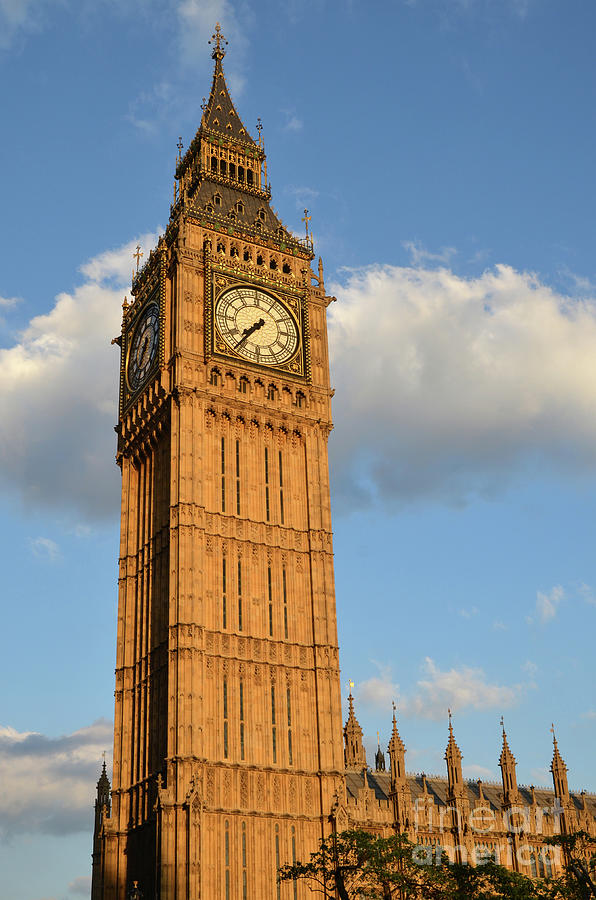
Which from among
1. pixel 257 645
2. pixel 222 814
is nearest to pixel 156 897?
pixel 222 814

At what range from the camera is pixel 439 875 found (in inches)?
2112

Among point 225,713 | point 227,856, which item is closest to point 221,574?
point 225,713

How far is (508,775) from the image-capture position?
84875 mm

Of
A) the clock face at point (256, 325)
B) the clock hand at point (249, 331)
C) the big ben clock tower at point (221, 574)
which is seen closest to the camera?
the big ben clock tower at point (221, 574)

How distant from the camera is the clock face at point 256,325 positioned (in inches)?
3221

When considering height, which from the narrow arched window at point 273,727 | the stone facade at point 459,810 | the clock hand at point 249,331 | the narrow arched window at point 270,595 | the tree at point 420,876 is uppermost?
the clock hand at point 249,331

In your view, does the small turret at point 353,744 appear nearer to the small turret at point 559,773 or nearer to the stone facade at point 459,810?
the stone facade at point 459,810

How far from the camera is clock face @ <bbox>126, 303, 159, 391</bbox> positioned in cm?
8356

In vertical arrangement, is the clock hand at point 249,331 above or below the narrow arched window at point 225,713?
above

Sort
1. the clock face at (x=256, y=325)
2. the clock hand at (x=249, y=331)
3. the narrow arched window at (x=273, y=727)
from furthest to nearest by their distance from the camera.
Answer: the clock face at (x=256, y=325) < the clock hand at (x=249, y=331) < the narrow arched window at (x=273, y=727)

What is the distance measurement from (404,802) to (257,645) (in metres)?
15.5

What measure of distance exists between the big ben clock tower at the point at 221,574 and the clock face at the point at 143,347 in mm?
213

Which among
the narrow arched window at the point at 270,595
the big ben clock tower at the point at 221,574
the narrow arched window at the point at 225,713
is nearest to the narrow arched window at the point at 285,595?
the big ben clock tower at the point at 221,574

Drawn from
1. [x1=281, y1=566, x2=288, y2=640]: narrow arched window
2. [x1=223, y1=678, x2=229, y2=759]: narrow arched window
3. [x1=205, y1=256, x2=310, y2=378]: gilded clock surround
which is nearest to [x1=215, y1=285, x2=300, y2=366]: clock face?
[x1=205, y1=256, x2=310, y2=378]: gilded clock surround
